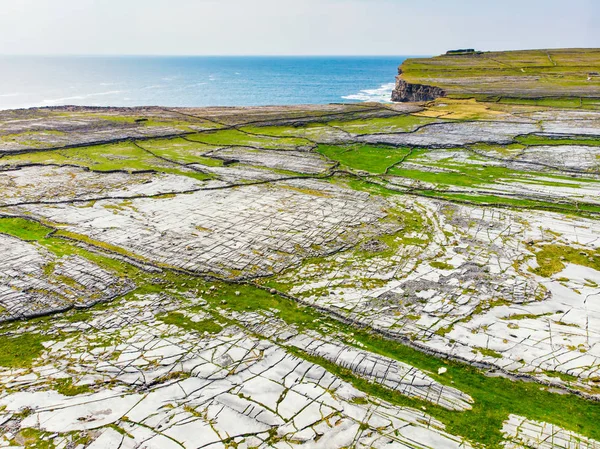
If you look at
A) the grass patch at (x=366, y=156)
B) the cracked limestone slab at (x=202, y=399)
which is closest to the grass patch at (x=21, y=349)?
the cracked limestone slab at (x=202, y=399)

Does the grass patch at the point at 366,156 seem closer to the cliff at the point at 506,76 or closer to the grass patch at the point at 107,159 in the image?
the grass patch at the point at 107,159

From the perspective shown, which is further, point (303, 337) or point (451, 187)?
point (451, 187)

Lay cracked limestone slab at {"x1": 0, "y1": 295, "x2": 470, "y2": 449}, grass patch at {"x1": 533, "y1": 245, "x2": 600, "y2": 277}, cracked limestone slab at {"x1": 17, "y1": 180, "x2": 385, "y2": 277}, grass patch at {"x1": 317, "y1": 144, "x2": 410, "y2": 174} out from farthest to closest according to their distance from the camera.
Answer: grass patch at {"x1": 317, "y1": 144, "x2": 410, "y2": 174}, cracked limestone slab at {"x1": 17, "y1": 180, "x2": 385, "y2": 277}, grass patch at {"x1": 533, "y1": 245, "x2": 600, "y2": 277}, cracked limestone slab at {"x1": 0, "y1": 295, "x2": 470, "y2": 449}

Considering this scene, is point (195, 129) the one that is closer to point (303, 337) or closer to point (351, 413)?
point (303, 337)

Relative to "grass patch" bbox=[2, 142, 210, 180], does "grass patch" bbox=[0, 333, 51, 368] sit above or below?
below

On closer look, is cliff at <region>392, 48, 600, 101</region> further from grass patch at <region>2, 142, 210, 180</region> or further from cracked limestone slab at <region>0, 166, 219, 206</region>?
cracked limestone slab at <region>0, 166, 219, 206</region>

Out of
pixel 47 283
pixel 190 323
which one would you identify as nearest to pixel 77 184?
pixel 47 283

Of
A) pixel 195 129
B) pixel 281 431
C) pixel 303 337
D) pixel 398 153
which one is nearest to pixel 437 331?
A: pixel 303 337

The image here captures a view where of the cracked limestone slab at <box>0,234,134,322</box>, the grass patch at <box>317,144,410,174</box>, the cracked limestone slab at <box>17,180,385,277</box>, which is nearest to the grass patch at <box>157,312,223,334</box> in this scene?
the cracked limestone slab at <box>0,234,134,322</box>
